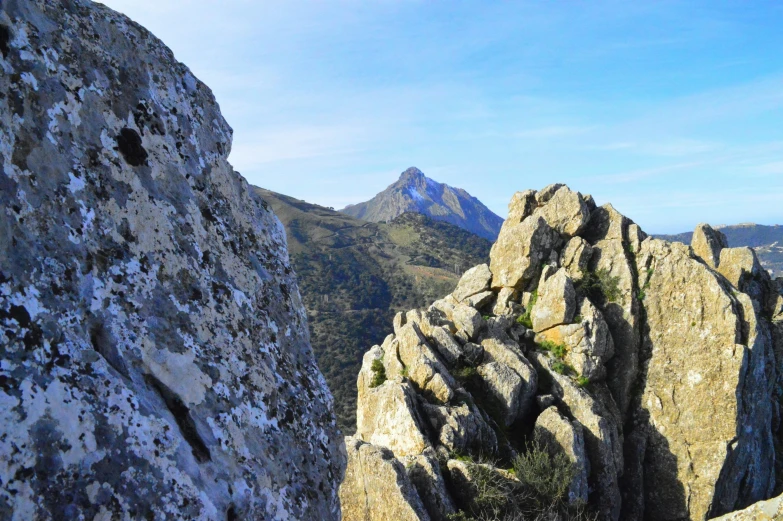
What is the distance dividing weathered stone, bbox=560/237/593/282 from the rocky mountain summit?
0.20 feet

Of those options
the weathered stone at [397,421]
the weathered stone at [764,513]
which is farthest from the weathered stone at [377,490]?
the weathered stone at [764,513]

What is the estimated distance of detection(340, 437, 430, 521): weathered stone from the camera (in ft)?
29.4

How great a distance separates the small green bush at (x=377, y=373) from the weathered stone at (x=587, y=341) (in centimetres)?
567

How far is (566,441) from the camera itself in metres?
12.9

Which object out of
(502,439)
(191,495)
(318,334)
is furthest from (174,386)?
(318,334)

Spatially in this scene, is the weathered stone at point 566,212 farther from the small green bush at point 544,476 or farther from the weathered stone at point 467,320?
the small green bush at point 544,476

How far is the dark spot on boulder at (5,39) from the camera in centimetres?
350

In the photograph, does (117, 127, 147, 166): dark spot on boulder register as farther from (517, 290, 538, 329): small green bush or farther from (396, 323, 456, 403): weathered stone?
(517, 290, 538, 329): small green bush

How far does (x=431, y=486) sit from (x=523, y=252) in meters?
11.1

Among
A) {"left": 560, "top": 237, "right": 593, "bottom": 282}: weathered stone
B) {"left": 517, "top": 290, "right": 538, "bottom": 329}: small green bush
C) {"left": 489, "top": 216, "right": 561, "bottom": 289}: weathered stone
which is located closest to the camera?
{"left": 517, "top": 290, "right": 538, "bottom": 329}: small green bush

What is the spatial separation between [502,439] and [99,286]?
1214cm

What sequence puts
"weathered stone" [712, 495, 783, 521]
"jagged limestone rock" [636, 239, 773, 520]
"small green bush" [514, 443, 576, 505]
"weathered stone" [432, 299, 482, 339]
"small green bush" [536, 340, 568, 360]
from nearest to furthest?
"weathered stone" [712, 495, 783, 521]
"small green bush" [514, 443, 576, 505]
"jagged limestone rock" [636, 239, 773, 520]
"small green bush" [536, 340, 568, 360]
"weathered stone" [432, 299, 482, 339]

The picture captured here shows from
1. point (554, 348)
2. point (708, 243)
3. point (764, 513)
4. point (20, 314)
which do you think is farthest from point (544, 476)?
point (708, 243)

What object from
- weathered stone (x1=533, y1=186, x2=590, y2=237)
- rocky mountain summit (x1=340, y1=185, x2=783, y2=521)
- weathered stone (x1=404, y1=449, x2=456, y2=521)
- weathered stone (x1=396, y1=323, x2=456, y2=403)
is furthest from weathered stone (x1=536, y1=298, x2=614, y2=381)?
weathered stone (x1=404, y1=449, x2=456, y2=521)
